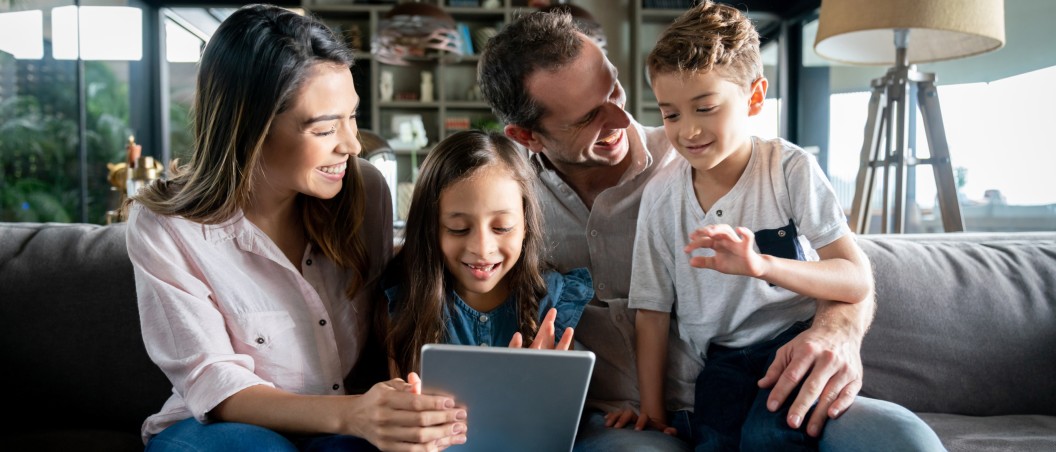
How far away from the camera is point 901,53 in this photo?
109 inches

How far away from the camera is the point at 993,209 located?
13.1 feet

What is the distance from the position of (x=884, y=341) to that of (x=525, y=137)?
0.89 metres

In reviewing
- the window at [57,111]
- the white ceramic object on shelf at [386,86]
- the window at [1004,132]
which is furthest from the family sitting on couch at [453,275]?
the window at [57,111]

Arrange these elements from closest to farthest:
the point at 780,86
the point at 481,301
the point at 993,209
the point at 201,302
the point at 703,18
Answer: the point at 201,302 → the point at 703,18 → the point at 481,301 → the point at 993,209 → the point at 780,86

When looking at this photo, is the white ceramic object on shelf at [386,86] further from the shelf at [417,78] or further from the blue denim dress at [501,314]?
the blue denim dress at [501,314]

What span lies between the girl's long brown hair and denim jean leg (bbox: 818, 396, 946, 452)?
982 millimetres

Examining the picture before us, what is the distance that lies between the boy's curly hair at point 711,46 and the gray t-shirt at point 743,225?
0.54 ft

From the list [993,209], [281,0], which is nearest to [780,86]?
[993,209]

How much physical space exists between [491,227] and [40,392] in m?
0.96

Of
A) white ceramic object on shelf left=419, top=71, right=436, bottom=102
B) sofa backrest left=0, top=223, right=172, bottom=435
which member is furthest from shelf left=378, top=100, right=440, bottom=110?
sofa backrest left=0, top=223, right=172, bottom=435

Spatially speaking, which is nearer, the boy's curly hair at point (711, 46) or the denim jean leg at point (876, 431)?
the denim jean leg at point (876, 431)

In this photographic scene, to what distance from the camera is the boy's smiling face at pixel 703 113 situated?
1.31 metres

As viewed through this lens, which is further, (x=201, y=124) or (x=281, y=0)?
(x=281, y=0)

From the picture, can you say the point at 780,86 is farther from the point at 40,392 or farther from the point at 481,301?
the point at 40,392
